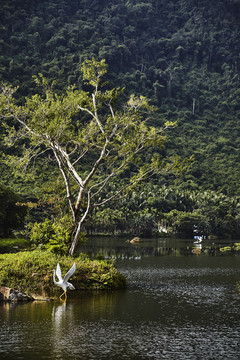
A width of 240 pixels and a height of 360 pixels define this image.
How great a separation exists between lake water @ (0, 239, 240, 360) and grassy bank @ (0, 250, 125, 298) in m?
0.93

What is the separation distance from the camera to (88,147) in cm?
3472

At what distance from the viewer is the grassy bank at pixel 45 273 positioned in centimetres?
2614

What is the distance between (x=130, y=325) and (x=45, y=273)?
24.4ft

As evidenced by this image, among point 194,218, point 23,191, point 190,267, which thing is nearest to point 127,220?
point 194,218

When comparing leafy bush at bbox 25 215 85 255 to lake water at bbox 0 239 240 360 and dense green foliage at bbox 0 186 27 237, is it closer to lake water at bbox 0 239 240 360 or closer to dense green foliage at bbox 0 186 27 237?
lake water at bbox 0 239 240 360

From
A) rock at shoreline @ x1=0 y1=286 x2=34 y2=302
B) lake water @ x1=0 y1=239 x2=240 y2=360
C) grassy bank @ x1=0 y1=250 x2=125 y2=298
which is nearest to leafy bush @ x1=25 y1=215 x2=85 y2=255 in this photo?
grassy bank @ x1=0 y1=250 x2=125 y2=298

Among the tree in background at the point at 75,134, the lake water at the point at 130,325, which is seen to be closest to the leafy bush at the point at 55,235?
the tree in background at the point at 75,134

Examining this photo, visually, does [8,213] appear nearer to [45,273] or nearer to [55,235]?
[55,235]

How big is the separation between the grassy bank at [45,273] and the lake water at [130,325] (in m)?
0.93

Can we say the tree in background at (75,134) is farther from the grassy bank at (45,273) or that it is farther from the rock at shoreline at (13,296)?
the rock at shoreline at (13,296)

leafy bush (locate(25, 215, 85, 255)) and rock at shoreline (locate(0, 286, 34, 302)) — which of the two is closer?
rock at shoreline (locate(0, 286, 34, 302))

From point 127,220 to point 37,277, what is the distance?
9815 cm

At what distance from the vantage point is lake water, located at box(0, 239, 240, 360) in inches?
Result: 662

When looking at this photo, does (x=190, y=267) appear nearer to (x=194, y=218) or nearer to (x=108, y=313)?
(x=108, y=313)
